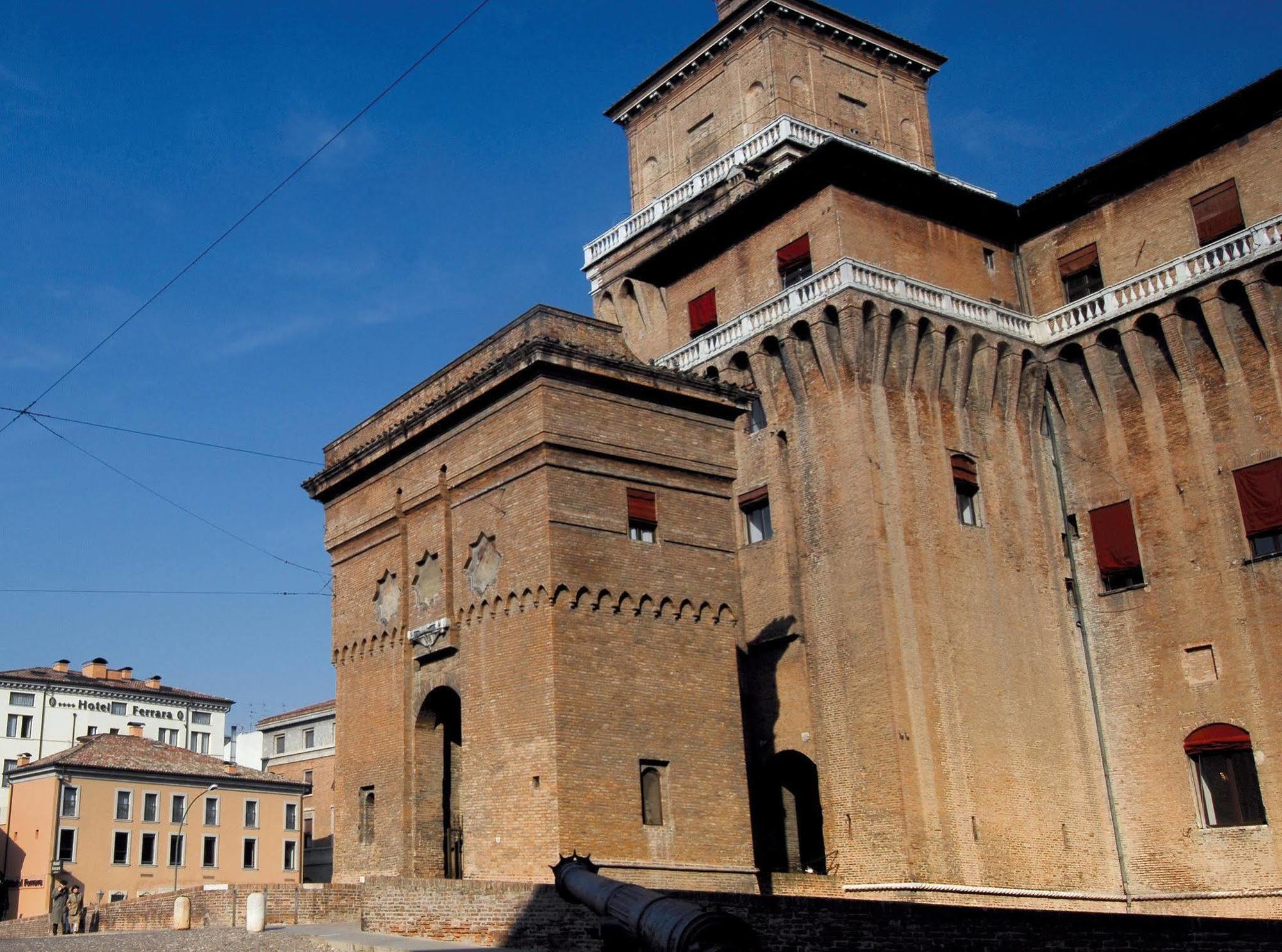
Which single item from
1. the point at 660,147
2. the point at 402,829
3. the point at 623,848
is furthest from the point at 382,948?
the point at 660,147

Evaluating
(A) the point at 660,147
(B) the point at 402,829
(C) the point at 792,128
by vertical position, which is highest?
(A) the point at 660,147

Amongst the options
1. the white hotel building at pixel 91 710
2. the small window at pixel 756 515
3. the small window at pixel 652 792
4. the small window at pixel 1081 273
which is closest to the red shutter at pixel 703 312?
the small window at pixel 756 515

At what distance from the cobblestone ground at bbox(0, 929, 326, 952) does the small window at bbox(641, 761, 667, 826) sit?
16.5ft

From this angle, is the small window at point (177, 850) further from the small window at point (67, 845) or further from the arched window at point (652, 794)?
the arched window at point (652, 794)

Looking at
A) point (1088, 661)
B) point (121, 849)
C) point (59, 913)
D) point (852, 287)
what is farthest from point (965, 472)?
point (121, 849)

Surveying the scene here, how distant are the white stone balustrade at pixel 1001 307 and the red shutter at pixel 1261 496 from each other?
164 inches

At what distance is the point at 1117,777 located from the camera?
28.1m

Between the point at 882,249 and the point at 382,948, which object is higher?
the point at 882,249

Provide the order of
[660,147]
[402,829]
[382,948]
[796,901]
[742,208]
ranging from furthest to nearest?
[660,147]
[742,208]
[402,829]
[382,948]
[796,901]

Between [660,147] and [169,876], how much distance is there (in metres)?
33.9

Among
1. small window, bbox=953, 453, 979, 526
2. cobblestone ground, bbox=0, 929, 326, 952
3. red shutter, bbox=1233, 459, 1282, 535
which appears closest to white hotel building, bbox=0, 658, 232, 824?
cobblestone ground, bbox=0, 929, 326, 952

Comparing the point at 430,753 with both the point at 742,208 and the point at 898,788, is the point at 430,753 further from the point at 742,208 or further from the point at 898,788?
the point at 742,208

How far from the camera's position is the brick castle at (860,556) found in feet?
69.0

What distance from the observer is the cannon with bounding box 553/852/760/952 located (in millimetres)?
9039
